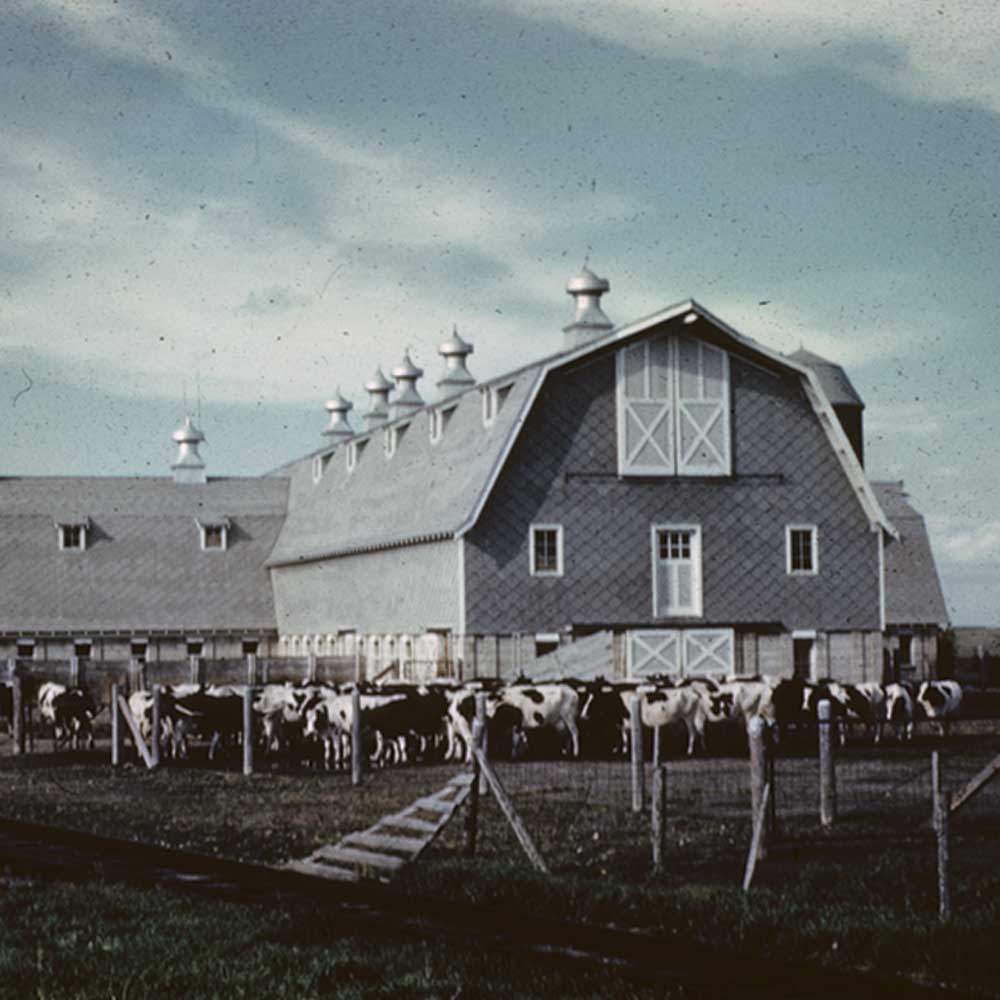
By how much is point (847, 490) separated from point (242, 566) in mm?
22895

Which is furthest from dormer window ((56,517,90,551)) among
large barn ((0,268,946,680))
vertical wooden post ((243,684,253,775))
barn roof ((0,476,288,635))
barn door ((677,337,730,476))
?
vertical wooden post ((243,684,253,775))

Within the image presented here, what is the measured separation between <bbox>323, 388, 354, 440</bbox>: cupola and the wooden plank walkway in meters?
70.8

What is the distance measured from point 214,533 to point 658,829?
4600cm

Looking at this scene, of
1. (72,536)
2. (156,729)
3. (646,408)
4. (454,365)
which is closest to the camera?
(156,729)

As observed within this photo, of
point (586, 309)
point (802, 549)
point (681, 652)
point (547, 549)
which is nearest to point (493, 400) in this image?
point (547, 549)

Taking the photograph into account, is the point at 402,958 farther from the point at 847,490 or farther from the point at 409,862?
the point at 847,490

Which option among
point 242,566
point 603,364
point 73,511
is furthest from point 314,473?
point 603,364

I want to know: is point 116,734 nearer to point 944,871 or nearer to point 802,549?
point 944,871

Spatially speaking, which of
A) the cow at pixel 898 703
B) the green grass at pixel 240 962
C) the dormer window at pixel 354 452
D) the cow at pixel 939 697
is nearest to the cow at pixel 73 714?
the cow at pixel 898 703

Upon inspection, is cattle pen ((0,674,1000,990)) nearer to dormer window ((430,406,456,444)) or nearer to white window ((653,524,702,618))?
white window ((653,524,702,618))

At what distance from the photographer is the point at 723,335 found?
44094 millimetres

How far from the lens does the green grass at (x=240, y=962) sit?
10.6 metres

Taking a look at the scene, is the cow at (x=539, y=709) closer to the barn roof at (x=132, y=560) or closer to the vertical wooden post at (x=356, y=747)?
the vertical wooden post at (x=356, y=747)

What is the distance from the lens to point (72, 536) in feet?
195
